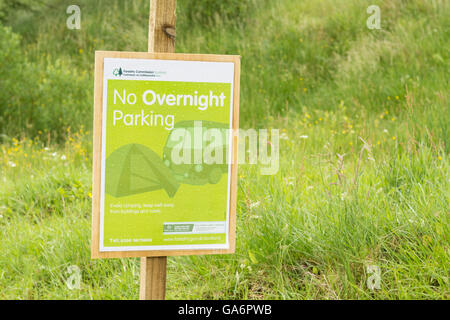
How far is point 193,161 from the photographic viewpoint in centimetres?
245

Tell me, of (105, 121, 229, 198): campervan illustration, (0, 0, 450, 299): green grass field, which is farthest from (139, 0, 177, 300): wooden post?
(0, 0, 450, 299): green grass field

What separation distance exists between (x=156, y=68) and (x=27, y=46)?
409 inches

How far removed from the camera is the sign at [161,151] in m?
2.34

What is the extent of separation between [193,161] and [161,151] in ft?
0.55

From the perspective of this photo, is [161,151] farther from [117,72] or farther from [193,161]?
[117,72]

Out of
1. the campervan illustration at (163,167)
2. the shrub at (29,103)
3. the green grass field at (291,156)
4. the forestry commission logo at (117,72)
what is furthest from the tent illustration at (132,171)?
the shrub at (29,103)

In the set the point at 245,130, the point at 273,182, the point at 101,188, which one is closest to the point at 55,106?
the point at 245,130

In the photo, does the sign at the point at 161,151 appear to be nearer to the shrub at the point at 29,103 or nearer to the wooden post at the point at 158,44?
the wooden post at the point at 158,44

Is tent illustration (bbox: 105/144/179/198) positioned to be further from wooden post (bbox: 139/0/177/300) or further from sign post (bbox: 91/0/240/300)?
wooden post (bbox: 139/0/177/300)

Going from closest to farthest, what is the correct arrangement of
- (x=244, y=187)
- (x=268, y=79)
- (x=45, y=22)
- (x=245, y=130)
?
(x=244, y=187), (x=245, y=130), (x=268, y=79), (x=45, y=22)

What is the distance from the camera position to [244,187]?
370 centimetres

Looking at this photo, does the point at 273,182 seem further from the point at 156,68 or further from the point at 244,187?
the point at 156,68

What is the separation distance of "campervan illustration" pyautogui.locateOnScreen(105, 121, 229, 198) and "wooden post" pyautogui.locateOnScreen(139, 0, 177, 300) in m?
0.37

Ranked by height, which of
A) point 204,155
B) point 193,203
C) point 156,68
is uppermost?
point 156,68
